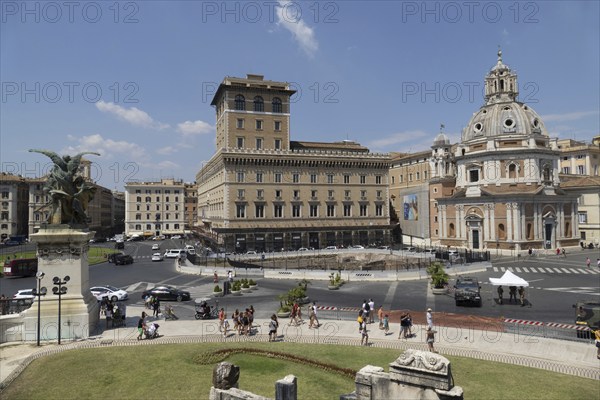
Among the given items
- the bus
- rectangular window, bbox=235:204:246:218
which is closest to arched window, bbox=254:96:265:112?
rectangular window, bbox=235:204:246:218

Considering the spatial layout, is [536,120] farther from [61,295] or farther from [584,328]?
[61,295]

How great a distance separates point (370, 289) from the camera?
37.8 metres

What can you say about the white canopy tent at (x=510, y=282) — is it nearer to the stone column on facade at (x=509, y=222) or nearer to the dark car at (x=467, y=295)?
the dark car at (x=467, y=295)

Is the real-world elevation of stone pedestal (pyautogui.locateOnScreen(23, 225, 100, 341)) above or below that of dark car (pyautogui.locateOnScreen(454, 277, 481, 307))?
above

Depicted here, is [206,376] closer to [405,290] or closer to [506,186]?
[405,290]

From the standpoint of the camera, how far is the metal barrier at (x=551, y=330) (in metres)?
20.9

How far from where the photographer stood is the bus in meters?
47.5

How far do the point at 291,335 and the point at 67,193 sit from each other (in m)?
14.7

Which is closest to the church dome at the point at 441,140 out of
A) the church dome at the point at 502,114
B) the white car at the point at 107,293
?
the church dome at the point at 502,114

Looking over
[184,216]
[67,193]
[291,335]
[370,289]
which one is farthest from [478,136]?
[184,216]

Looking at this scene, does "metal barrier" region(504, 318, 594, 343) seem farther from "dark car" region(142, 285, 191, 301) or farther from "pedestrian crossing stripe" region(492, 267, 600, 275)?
"pedestrian crossing stripe" region(492, 267, 600, 275)

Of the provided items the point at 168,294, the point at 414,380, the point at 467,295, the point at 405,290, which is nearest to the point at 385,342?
the point at 467,295

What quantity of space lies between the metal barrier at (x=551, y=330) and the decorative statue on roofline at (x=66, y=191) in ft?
80.7

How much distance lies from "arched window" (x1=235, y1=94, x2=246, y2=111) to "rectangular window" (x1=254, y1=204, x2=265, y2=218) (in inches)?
700
